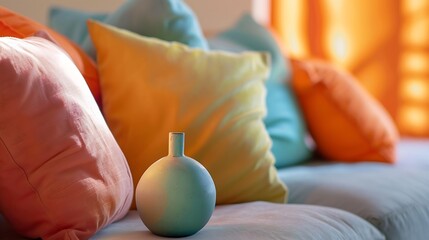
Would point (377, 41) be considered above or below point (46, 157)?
below

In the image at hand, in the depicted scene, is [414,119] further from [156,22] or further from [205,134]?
[205,134]

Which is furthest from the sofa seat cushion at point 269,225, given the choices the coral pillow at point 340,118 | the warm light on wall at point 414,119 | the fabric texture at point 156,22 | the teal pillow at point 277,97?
the warm light on wall at point 414,119

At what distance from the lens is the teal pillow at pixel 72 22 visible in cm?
215

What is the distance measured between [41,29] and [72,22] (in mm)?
605

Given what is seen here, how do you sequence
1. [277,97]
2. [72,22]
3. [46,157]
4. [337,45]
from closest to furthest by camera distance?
[46,157]
[72,22]
[277,97]
[337,45]

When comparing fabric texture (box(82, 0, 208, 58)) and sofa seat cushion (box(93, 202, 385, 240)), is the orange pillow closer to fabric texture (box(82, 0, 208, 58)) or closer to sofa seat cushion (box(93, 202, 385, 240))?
fabric texture (box(82, 0, 208, 58))

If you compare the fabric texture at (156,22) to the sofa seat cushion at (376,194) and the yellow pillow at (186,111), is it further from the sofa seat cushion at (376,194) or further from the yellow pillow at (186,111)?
the sofa seat cushion at (376,194)

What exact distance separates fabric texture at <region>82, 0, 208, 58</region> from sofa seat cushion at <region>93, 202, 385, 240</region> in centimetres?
50

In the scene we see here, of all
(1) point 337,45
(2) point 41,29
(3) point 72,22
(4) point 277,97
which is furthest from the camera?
(1) point 337,45

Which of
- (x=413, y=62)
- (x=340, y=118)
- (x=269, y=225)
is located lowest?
(x=413, y=62)

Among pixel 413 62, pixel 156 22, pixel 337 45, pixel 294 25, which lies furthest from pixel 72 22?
pixel 413 62

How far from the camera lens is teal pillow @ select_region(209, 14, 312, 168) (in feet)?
7.70

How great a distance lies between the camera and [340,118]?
2.49 metres

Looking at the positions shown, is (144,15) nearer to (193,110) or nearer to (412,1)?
(193,110)
